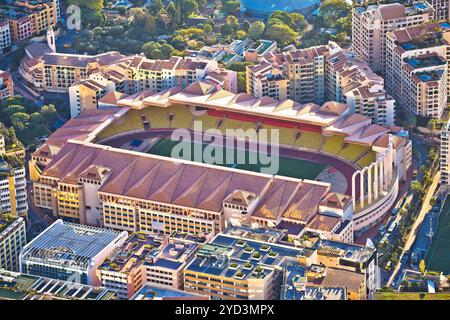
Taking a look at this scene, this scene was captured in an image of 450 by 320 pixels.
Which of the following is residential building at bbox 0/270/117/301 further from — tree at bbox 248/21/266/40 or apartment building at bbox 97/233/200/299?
tree at bbox 248/21/266/40

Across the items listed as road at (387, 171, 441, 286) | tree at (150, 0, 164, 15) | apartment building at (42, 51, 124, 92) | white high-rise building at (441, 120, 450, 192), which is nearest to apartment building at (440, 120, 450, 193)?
white high-rise building at (441, 120, 450, 192)

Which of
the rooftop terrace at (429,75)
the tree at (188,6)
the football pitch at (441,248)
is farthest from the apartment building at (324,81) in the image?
the tree at (188,6)

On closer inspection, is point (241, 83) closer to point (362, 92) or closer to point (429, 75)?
point (362, 92)

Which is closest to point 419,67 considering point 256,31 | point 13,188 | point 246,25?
point 256,31

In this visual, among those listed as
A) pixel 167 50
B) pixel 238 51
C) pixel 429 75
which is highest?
pixel 429 75

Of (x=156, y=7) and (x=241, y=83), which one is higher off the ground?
(x=156, y=7)

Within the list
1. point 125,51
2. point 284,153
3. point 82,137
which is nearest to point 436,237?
point 284,153

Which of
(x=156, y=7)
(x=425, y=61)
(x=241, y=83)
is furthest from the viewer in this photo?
(x=156, y=7)
